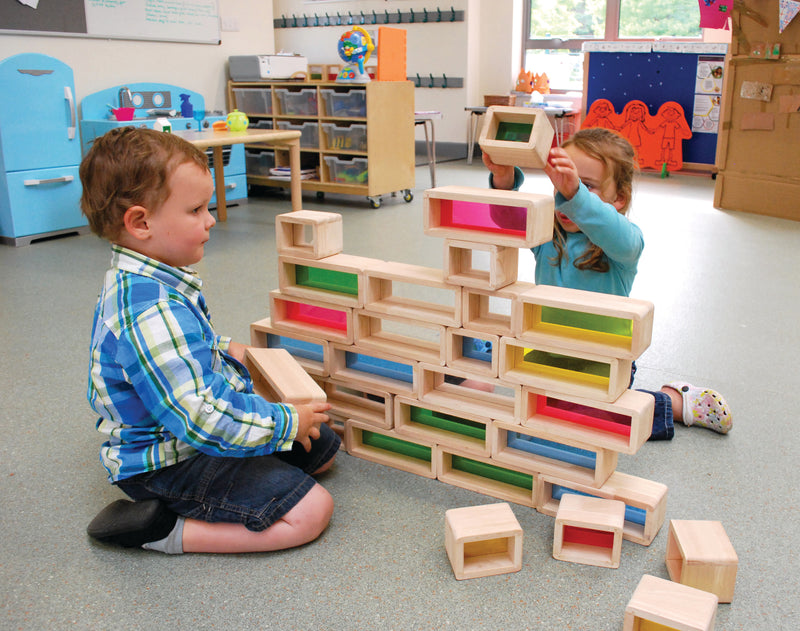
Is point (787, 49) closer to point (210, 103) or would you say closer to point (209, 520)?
point (210, 103)

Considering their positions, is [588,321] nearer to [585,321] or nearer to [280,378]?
[585,321]

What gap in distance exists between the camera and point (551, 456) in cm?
150

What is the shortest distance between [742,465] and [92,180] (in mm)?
1487

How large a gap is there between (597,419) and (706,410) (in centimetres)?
54

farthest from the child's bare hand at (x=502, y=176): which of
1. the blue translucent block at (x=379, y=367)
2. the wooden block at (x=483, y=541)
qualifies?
the wooden block at (x=483, y=541)

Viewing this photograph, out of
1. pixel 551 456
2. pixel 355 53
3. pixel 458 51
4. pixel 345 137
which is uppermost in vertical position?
pixel 458 51

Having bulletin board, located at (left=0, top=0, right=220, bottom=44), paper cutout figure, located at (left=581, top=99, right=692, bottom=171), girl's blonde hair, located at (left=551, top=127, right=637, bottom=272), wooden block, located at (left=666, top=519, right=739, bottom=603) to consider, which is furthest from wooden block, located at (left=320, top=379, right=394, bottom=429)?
paper cutout figure, located at (left=581, top=99, right=692, bottom=171)

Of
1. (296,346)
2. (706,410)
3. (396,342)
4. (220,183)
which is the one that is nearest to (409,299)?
(396,342)

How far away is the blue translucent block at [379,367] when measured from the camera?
1705 millimetres

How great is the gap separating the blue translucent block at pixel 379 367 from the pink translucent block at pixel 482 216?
375 millimetres

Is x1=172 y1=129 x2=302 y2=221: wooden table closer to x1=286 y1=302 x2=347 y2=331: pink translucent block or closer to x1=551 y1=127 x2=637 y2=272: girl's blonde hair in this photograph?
x1=286 y1=302 x2=347 y2=331: pink translucent block

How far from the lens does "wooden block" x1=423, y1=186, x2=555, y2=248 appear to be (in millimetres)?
1354

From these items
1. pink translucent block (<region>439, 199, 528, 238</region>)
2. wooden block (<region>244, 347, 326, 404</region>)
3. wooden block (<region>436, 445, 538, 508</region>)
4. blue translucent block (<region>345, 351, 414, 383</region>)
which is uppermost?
pink translucent block (<region>439, 199, 528, 238</region>)

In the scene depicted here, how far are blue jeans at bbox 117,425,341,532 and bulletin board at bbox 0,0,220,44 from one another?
12.0 ft
